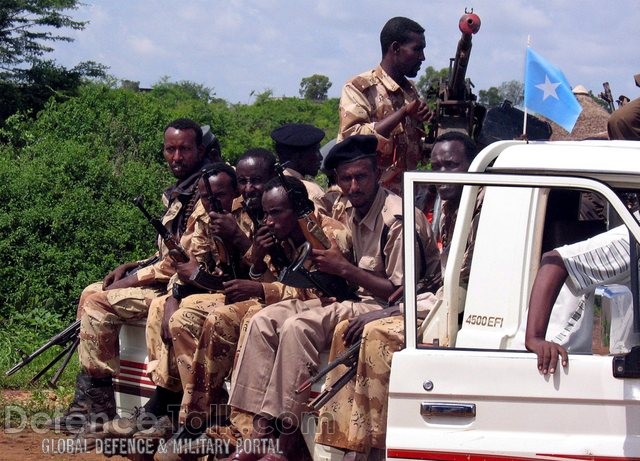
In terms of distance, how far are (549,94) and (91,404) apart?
10.8 feet

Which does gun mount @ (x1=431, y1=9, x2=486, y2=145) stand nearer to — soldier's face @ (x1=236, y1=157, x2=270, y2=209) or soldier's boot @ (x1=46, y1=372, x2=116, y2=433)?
soldier's face @ (x1=236, y1=157, x2=270, y2=209)

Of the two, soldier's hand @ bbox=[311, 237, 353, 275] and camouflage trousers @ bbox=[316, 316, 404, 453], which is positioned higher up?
soldier's hand @ bbox=[311, 237, 353, 275]

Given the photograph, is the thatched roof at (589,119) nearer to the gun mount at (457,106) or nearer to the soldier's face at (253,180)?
the gun mount at (457,106)

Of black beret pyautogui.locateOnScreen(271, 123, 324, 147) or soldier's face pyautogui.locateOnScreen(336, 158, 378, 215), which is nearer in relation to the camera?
soldier's face pyautogui.locateOnScreen(336, 158, 378, 215)

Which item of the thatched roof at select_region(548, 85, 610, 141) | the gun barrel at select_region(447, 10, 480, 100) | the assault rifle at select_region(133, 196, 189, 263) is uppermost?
the thatched roof at select_region(548, 85, 610, 141)

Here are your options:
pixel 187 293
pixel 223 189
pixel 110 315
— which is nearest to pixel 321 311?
pixel 187 293

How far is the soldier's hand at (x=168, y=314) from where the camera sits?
6004mm

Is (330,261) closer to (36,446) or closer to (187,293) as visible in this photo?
(187,293)

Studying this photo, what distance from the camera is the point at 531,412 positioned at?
12.4 feet

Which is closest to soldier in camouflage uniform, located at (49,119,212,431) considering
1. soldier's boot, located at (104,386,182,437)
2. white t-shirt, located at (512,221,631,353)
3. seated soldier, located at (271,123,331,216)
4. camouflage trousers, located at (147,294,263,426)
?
soldier's boot, located at (104,386,182,437)

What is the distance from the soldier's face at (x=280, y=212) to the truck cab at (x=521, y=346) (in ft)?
5.08

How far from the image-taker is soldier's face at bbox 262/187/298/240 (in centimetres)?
554

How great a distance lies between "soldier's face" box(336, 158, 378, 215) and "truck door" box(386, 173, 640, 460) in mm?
1288

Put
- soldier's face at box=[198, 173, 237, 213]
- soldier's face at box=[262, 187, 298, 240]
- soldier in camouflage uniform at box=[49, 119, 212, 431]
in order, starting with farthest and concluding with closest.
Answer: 1. soldier in camouflage uniform at box=[49, 119, 212, 431]
2. soldier's face at box=[198, 173, 237, 213]
3. soldier's face at box=[262, 187, 298, 240]
